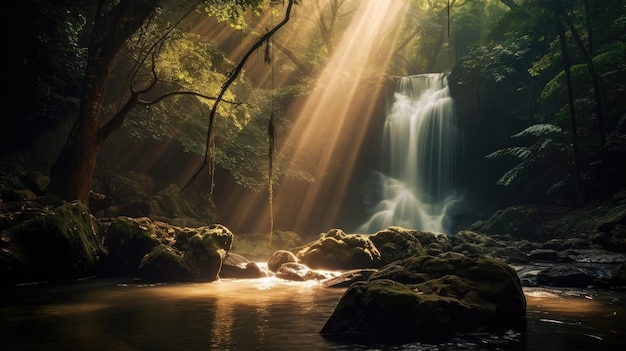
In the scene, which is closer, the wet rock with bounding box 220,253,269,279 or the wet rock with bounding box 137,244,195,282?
the wet rock with bounding box 137,244,195,282

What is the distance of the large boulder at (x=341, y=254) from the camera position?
1642 centimetres

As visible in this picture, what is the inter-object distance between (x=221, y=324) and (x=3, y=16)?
15415 mm

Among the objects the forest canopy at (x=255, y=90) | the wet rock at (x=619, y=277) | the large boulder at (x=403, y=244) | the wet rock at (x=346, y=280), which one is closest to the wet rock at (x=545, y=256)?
the large boulder at (x=403, y=244)

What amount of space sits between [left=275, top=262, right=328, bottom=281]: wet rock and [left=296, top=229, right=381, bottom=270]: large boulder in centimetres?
159

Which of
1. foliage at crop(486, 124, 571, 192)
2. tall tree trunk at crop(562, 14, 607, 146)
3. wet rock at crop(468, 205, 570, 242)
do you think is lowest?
wet rock at crop(468, 205, 570, 242)

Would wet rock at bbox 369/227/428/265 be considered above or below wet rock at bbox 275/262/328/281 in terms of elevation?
above

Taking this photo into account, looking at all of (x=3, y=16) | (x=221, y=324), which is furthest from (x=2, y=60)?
(x=221, y=324)

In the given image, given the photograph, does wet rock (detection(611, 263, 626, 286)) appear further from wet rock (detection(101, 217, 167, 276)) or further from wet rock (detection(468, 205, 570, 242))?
wet rock (detection(101, 217, 167, 276))

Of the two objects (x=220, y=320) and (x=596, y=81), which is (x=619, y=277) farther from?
(x=596, y=81)

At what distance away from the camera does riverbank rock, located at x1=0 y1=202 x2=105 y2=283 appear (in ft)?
36.2

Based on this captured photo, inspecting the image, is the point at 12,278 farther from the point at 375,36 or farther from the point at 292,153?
the point at 375,36

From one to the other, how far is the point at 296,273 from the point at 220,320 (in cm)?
662

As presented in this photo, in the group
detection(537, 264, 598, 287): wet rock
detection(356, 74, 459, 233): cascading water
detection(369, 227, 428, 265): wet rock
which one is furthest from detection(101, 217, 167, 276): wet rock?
detection(356, 74, 459, 233): cascading water

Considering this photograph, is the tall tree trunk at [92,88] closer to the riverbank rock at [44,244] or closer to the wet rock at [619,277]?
the riverbank rock at [44,244]
